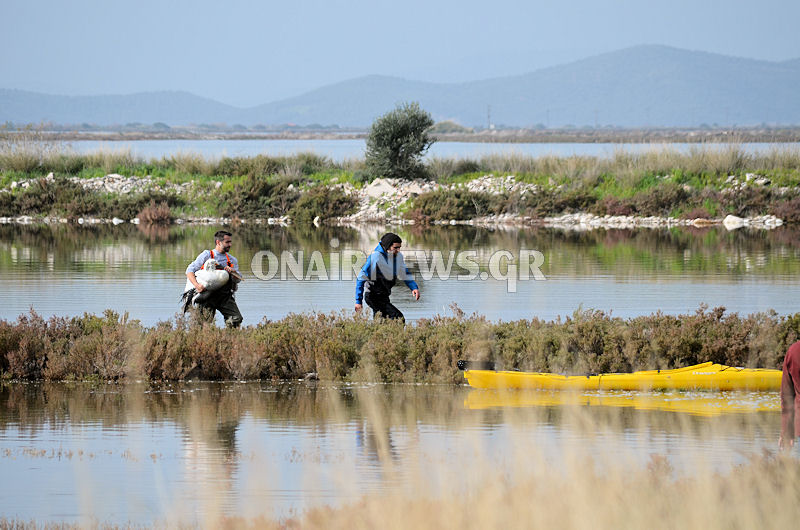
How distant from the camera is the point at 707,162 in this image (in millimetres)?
43906

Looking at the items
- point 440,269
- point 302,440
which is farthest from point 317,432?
point 440,269

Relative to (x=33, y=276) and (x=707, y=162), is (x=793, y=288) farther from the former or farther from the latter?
(x=707, y=162)

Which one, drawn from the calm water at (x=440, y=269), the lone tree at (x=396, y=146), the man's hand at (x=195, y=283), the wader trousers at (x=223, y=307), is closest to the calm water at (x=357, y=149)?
the lone tree at (x=396, y=146)

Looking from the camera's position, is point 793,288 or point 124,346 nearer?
point 124,346

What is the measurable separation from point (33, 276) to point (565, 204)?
73.7ft

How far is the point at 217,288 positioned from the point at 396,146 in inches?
1272

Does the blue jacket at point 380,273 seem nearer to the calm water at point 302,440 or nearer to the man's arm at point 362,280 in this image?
the man's arm at point 362,280

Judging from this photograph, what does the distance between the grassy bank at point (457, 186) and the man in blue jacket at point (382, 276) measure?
2655cm

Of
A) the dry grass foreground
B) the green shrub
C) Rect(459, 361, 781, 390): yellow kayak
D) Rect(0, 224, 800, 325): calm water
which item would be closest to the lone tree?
the green shrub

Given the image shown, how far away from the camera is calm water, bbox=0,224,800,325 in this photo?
19828mm

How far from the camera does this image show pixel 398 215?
43250 mm

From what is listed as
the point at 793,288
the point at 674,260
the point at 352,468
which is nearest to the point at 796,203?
the point at 674,260

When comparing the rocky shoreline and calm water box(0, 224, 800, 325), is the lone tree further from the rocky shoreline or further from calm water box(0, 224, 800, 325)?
calm water box(0, 224, 800, 325)

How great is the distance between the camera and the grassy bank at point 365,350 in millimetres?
13508
